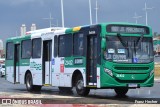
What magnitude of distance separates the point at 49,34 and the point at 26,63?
344 cm

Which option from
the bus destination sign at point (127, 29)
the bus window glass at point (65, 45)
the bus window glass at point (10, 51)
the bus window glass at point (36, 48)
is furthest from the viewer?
the bus window glass at point (10, 51)

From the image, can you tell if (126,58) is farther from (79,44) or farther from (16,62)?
(16,62)

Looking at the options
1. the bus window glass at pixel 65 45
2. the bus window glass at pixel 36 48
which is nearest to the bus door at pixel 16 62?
the bus window glass at pixel 36 48

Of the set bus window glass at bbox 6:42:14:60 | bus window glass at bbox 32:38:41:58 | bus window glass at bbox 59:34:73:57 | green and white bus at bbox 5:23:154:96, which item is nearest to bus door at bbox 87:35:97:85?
green and white bus at bbox 5:23:154:96

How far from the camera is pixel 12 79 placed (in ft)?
89.1

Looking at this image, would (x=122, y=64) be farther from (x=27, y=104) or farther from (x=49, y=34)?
(x=49, y=34)

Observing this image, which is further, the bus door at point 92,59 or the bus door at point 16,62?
the bus door at point 16,62

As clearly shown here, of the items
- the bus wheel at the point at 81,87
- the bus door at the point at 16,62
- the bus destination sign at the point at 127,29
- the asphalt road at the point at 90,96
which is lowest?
the asphalt road at the point at 90,96

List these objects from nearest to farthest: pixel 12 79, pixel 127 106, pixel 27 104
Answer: pixel 127 106
pixel 27 104
pixel 12 79

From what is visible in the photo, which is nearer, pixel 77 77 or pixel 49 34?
pixel 77 77

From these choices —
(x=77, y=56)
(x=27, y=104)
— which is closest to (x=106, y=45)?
(x=77, y=56)

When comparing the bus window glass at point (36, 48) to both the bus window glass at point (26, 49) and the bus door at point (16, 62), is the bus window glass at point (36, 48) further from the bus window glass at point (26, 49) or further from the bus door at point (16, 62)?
the bus door at point (16, 62)

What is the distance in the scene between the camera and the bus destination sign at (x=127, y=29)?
60.0ft

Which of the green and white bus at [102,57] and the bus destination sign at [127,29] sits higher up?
the bus destination sign at [127,29]
